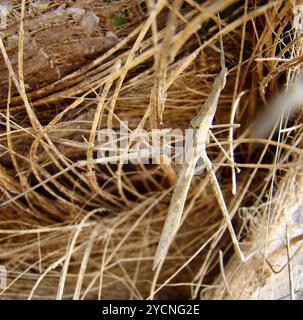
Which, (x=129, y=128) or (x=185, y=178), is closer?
(x=185, y=178)

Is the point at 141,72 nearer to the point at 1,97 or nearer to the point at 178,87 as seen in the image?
the point at 178,87

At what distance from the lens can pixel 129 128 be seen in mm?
797

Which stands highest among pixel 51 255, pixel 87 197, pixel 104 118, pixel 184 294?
pixel 104 118

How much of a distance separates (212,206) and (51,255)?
1.12 feet

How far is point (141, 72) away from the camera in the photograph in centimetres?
73

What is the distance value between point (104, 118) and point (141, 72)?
0.36 feet

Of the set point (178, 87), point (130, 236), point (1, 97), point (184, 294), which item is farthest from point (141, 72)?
point (184, 294)

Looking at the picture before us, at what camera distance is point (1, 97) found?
0.72 metres

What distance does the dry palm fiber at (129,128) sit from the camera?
2.17 feet

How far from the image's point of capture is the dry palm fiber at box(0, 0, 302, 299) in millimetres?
663
